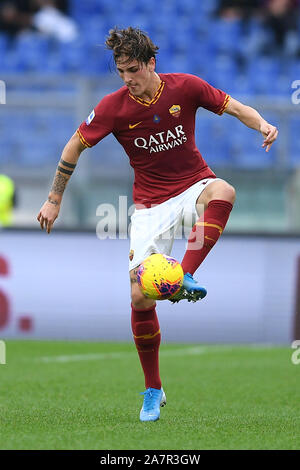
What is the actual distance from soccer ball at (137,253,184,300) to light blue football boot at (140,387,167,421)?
28.5 inches

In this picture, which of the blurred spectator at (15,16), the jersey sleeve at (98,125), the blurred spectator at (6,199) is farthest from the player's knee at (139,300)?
the blurred spectator at (15,16)

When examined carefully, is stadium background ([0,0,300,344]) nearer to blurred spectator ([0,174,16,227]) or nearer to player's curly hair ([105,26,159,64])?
blurred spectator ([0,174,16,227])

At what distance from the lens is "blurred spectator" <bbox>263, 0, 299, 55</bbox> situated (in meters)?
18.1

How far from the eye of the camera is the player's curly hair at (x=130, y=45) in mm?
5771

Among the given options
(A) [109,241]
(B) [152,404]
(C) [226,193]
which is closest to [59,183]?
(C) [226,193]

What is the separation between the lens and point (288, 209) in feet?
40.4

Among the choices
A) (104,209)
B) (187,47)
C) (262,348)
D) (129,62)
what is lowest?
(262,348)

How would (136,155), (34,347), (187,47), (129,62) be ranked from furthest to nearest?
(187,47) → (34,347) → (136,155) → (129,62)

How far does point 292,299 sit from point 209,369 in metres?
2.94

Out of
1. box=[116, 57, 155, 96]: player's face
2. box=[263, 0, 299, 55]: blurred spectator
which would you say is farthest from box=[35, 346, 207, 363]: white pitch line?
box=[263, 0, 299, 55]: blurred spectator

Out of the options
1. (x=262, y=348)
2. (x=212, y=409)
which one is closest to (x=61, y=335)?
(x=262, y=348)

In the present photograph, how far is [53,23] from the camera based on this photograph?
18734 millimetres

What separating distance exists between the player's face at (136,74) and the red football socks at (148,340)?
4.45 feet

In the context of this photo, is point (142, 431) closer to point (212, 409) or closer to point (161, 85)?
point (212, 409)
